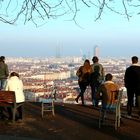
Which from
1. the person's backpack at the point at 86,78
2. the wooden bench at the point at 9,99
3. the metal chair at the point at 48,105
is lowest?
the metal chair at the point at 48,105

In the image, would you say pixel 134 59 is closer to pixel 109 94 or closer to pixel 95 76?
pixel 109 94

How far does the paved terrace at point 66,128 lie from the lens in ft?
35.9

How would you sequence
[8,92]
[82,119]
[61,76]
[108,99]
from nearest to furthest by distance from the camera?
[108,99] → [8,92] → [82,119] → [61,76]

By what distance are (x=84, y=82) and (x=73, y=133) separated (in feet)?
17.4

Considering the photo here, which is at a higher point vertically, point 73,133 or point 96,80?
point 96,80

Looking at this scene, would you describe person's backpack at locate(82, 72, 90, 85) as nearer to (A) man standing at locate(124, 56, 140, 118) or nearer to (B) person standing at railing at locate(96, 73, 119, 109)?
(A) man standing at locate(124, 56, 140, 118)

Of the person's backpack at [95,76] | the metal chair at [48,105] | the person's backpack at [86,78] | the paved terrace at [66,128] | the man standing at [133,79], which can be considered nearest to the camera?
the paved terrace at [66,128]

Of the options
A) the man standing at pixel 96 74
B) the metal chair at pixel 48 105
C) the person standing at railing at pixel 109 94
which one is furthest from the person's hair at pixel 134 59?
the man standing at pixel 96 74

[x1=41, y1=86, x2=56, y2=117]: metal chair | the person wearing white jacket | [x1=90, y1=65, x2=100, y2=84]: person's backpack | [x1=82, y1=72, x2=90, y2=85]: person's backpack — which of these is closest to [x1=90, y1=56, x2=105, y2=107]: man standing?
[x1=90, y1=65, x2=100, y2=84]: person's backpack

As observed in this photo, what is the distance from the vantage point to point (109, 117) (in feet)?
45.6

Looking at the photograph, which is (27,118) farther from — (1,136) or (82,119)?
(1,136)

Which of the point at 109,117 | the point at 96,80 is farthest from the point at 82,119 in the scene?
the point at 96,80

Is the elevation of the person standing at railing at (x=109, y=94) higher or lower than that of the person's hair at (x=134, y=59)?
lower

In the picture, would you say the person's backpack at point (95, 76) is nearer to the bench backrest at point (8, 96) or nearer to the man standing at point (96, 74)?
the man standing at point (96, 74)
